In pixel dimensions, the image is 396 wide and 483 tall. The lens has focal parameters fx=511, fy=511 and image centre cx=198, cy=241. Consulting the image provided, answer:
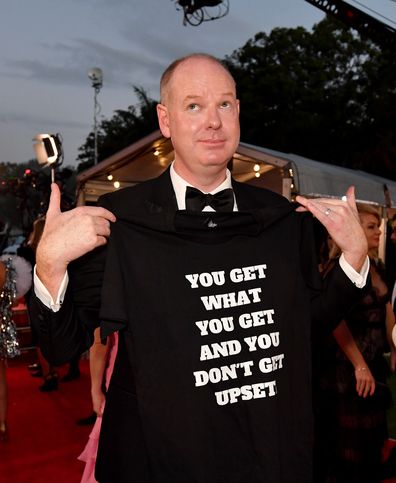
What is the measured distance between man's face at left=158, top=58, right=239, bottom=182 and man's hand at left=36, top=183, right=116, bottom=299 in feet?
1.32

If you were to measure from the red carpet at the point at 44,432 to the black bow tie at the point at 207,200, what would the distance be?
120 inches

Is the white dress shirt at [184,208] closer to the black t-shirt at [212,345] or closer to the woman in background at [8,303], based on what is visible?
the black t-shirt at [212,345]

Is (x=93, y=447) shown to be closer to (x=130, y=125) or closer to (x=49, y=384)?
(x=49, y=384)

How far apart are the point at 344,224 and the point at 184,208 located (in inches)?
20.5

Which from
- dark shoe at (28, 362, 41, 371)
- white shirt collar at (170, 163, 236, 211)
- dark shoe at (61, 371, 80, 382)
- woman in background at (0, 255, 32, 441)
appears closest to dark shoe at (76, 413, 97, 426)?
Result: woman in background at (0, 255, 32, 441)

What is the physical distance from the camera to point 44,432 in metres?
4.91

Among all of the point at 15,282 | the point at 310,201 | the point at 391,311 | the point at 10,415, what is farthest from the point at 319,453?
the point at 10,415

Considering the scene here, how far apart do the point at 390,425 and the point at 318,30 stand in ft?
76.9

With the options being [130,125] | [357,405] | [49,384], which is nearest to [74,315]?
[357,405]

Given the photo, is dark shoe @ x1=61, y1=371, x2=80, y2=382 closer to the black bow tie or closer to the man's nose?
the black bow tie

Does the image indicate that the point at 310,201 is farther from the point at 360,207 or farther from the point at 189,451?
the point at 360,207

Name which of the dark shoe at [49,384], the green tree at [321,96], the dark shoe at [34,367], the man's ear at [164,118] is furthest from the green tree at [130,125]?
the man's ear at [164,118]

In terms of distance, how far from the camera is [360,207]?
12.1ft

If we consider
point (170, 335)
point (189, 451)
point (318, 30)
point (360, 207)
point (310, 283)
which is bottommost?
point (189, 451)
